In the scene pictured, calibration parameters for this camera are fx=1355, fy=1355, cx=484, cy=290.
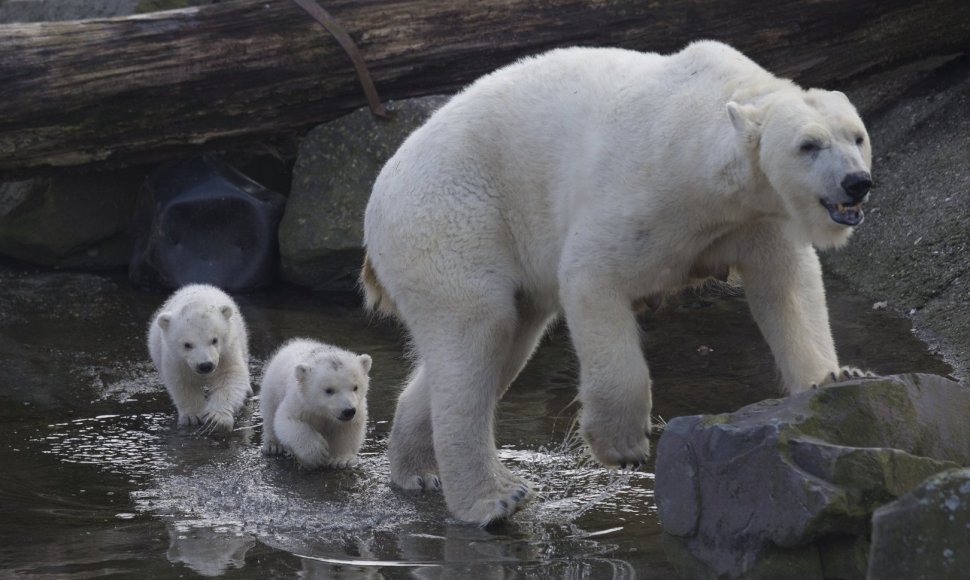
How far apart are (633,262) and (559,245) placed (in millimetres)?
422

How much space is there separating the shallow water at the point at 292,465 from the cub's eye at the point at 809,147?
56.0 inches

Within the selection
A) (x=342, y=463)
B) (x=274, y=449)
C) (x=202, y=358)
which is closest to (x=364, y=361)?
(x=342, y=463)

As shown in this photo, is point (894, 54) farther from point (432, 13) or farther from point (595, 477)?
point (595, 477)

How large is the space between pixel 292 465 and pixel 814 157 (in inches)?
122

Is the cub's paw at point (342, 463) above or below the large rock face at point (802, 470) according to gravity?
below

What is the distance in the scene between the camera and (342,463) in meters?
6.37

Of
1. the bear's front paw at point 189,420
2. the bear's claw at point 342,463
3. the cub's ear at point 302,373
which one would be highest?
the cub's ear at point 302,373

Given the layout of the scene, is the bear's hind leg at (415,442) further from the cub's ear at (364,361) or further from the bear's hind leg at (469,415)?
the cub's ear at (364,361)

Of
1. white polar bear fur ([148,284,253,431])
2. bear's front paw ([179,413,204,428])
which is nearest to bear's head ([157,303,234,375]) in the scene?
white polar bear fur ([148,284,253,431])

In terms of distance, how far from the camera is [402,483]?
5922 millimetres

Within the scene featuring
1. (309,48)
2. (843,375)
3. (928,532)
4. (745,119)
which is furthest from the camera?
(309,48)

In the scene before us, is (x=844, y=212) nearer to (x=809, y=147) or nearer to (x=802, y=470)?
(x=809, y=147)

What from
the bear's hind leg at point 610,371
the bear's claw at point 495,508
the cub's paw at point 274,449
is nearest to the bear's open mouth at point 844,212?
the bear's hind leg at point 610,371

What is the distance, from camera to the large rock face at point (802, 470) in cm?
389
